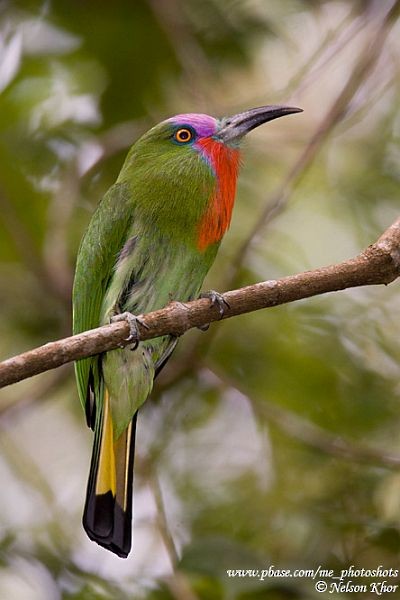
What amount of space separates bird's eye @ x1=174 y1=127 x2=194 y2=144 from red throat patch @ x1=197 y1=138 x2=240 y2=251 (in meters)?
0.05

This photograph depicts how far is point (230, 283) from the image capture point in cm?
404

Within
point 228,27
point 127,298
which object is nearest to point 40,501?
point 127,298

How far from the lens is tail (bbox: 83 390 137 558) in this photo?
10.5 feet

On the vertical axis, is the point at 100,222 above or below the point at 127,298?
above

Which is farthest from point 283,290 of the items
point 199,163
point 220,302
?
point 199,163

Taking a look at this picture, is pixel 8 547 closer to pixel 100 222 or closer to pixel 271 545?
pixel 271 545

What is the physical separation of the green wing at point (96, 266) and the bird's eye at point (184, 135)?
0.27 meters

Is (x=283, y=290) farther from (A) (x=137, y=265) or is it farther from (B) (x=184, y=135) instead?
(B) (x=184, y=135)

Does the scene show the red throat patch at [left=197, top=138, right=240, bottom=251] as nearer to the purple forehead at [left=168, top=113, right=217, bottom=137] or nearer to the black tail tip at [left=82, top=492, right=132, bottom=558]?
the purple forehead at [left=168, top=113, right=217, bottom=137]

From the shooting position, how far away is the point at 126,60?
4.91 meters

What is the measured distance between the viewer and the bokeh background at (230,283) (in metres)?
3.71

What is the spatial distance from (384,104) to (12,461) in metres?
2.48

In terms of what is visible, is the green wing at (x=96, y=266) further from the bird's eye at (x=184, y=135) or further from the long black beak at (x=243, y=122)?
the long black beak at (x=243, y=122)

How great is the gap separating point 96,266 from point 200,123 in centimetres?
66
